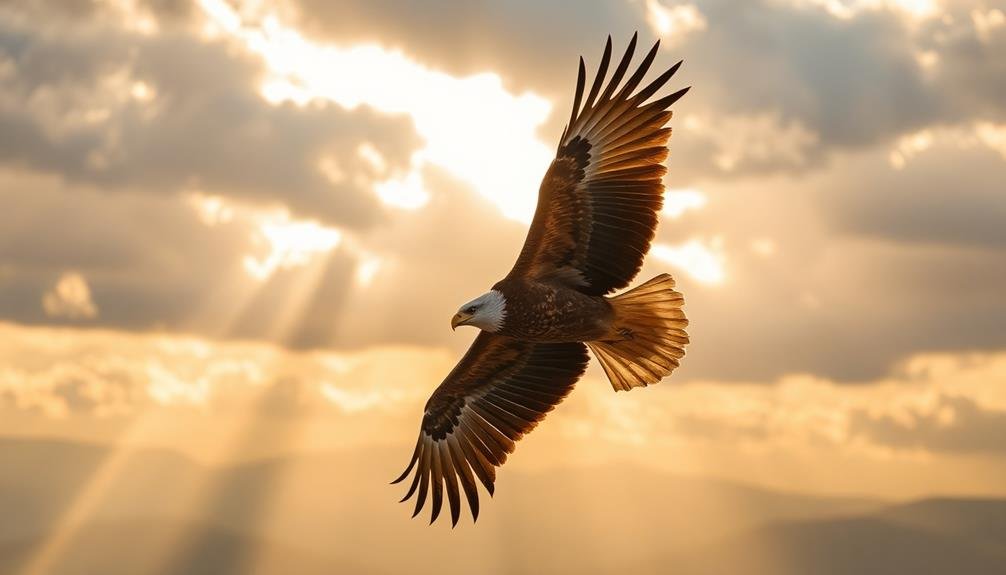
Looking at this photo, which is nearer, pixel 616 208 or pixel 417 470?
pixel 616 208

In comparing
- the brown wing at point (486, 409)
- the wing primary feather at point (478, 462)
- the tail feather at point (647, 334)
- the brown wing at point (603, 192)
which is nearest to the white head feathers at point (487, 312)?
the brown wing at point (603, 192)

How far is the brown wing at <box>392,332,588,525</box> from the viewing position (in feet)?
52.2

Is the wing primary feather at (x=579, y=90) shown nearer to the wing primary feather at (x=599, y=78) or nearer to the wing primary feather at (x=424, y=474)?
the wing primary feather at (x=599, y=78)

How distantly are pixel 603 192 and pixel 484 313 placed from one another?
193 centimetres

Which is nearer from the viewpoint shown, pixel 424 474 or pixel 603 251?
pixel 603 251

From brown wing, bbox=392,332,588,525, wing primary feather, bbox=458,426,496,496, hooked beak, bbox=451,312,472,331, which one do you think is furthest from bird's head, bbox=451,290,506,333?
wing primary feather, bbox=458,426,496,496

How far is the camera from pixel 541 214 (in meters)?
14.1

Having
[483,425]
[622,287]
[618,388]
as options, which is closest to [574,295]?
[622,287]

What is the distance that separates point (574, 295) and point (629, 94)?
7.75 feet

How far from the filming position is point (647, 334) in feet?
47.0

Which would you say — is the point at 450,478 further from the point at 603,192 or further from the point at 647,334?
the point at 603,192

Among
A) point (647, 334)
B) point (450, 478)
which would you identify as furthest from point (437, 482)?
point (647, 334)

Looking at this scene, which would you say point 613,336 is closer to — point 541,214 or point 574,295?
point 574,295

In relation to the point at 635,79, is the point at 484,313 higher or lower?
lower
